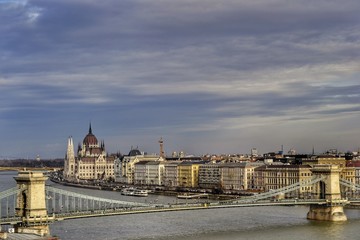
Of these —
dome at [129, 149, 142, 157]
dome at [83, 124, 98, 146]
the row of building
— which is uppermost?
dome at [83, 124, 98, 146]

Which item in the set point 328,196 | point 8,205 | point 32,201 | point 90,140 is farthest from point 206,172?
point 90,140

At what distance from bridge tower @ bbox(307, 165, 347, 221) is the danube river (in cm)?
74

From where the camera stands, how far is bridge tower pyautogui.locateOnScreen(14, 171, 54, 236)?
111ft

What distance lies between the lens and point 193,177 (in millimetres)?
84625

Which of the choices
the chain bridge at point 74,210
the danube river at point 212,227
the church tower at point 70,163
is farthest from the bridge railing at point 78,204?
the church tower at point 70,163

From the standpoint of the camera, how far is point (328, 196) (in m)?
45.2

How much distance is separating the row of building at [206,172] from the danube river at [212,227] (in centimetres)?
1535

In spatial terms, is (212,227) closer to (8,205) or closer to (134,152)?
(8,205)

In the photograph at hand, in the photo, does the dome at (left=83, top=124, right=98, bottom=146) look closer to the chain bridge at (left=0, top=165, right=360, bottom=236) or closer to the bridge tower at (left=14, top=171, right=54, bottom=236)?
the chain bridge at (left=0, top=165, right=360, bottom=236)

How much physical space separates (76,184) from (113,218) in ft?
188

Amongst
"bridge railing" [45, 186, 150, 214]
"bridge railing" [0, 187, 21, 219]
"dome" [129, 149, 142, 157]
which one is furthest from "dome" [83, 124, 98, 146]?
"bridge railing" [0, 187, 21, 219]

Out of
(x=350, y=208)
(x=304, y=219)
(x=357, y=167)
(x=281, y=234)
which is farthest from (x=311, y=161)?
(x=281, y=234)

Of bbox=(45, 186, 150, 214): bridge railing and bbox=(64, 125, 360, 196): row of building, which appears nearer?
bbox=(45, 186, 150, 214): bridge railing

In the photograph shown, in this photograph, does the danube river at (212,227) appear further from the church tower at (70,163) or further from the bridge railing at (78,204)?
the church tower at (70,163)
